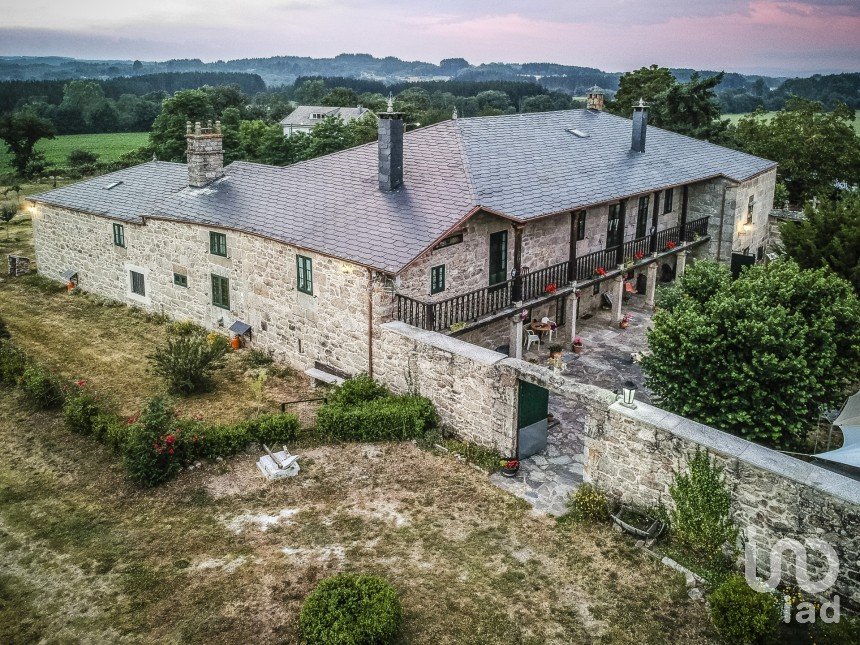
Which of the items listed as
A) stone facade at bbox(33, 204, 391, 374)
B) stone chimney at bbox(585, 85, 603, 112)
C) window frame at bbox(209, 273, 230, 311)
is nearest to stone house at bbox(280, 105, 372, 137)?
stone chimney at bbox(585, 85, 603, 112)

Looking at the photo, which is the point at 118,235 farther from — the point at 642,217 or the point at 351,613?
the point at 351,613

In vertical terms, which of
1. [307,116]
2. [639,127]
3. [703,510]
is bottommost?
[703,510]

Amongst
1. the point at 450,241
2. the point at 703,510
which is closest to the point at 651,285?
the point at 450,241

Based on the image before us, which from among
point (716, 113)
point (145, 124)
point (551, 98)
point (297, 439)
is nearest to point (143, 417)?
point (297, 439)

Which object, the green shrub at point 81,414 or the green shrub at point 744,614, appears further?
the green shrub at point 81,414

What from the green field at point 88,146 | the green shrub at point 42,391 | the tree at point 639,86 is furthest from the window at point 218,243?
the green field at point 88,146

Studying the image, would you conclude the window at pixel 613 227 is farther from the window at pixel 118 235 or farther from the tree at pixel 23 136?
the tree at pixel 23 136

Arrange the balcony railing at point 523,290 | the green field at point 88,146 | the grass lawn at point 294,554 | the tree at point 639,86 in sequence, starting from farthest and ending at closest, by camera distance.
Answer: the green field at point 88,146, the tree at point 639,86, the balcony railing at point 523,290, the grass lawn at point 294,554

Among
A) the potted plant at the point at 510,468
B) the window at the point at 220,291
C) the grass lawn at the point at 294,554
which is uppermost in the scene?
the window at the point at 220,291
